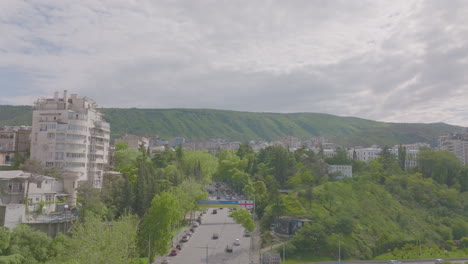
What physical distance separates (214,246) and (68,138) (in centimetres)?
2992

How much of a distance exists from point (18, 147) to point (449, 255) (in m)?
79.9

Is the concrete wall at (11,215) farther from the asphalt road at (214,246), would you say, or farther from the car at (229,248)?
the car at (229,248)

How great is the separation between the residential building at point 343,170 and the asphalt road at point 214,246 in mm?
33807

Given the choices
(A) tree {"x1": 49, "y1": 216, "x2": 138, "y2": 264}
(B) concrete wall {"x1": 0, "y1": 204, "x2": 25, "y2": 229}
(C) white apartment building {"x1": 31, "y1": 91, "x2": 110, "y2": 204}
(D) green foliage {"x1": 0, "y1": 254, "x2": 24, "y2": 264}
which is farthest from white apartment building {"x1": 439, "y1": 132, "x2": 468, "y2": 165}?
(D) green foliage {"x1": 0, "y1": 254, "x2": 24, "y2": 264}

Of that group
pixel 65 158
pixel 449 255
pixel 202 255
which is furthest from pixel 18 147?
pixel 449 255

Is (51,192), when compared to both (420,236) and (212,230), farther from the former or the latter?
(420,236)

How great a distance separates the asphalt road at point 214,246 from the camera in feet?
166

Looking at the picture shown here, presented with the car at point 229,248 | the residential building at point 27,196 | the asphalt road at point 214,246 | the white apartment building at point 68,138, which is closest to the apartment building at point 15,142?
the white apartment building at point 68,138

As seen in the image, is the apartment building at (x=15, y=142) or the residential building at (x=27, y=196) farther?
the apartment building at (x=15, y=142)

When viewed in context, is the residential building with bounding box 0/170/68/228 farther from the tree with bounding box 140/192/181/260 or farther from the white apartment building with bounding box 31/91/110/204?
the tree with bounding box 140/192/181/260

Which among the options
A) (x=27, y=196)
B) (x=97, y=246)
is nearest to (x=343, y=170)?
(x=27, y=196)

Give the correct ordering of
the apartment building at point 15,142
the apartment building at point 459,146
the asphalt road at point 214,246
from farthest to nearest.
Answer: the apartment building at point 459,146 → the apartment building at point 15,142 → the asphalt road at point 214,246

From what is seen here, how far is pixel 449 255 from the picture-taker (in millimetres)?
65750

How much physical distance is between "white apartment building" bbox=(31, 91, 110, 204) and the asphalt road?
1967 centimetres
